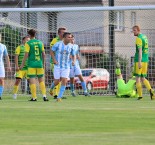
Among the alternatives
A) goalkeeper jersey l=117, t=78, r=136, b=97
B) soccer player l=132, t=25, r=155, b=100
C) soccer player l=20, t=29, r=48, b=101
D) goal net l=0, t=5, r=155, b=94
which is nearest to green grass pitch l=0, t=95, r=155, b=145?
soccer player l=20, t=29, r=48, b=101

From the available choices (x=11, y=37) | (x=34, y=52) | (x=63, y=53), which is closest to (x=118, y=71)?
(x=11, y=37)

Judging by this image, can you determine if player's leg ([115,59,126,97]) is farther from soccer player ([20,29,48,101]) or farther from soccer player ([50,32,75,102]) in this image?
soccer player ([20,29,48,101])

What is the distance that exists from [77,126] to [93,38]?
15.2 metres

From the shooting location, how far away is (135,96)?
24031 millimetres

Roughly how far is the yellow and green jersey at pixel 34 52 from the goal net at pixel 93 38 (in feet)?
17.2

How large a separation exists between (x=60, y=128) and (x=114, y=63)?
14.9 metres

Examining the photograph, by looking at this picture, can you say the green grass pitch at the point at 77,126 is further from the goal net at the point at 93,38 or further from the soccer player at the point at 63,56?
the goal net at the point at 93,38

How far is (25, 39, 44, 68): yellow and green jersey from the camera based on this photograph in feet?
68.4

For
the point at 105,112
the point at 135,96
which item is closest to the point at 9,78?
the point at 135,96

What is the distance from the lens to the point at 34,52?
68.6 ft

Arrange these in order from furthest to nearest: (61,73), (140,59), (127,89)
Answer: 1. (127,89)
2. (140,59)
3. (61,73)

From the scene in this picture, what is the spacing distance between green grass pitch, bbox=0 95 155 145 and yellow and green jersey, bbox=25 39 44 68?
4235 millimetres

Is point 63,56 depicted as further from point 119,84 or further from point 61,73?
point 119,84

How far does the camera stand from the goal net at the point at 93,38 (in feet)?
87.4
